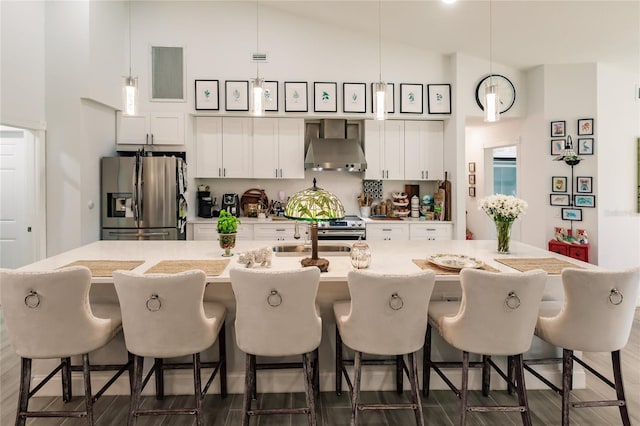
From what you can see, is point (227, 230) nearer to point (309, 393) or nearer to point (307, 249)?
point (307, 249)

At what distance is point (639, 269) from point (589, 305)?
0.29m

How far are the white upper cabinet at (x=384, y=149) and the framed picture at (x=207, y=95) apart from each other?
200 cm

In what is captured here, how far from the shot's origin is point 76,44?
4336 mm

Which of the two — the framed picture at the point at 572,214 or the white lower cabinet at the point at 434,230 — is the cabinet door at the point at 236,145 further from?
the framed picture at the point at 572,214

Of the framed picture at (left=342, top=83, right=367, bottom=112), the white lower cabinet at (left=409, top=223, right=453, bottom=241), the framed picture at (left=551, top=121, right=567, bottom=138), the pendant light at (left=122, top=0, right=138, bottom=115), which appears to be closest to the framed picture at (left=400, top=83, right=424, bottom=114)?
the framed picture at (left=342, top=83, right=367, bottom=112)

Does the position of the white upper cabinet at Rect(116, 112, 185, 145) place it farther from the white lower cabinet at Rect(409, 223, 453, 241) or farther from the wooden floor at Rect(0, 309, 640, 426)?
the white lower cabinet at Rect(409, 223, 453, 241)

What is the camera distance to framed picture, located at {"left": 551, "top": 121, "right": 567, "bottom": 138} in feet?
16.1

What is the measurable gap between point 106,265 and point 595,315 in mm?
2723

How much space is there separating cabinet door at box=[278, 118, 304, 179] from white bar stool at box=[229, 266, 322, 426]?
11.5ft

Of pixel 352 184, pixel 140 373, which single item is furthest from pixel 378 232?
pixel 140 373

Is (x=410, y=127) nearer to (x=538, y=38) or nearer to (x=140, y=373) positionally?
(x=538, y=38)

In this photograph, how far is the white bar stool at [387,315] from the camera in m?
1.92

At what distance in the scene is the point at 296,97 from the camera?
206 inches

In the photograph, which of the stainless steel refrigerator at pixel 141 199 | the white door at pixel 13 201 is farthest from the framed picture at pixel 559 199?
the white door at pixel 13 201
